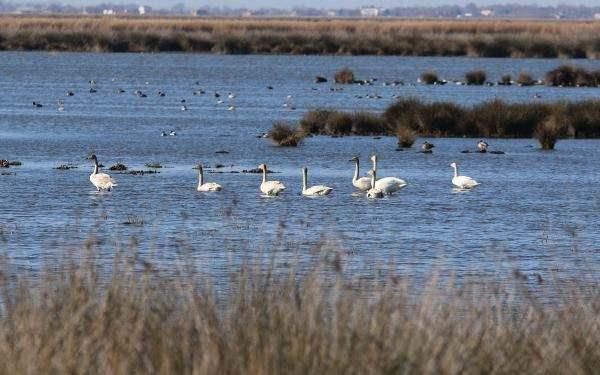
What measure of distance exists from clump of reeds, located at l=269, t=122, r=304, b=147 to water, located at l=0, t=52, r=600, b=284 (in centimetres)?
33

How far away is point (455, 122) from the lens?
41031mm

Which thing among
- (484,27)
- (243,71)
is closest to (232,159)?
(243,71)

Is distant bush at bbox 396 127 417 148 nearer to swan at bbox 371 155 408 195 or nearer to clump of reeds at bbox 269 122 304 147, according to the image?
clump of reeds at bbox 269 122 304 147

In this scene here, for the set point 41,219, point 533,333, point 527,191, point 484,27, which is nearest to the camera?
point 533,333

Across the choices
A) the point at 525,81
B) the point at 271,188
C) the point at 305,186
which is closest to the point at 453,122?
the point at 305,186

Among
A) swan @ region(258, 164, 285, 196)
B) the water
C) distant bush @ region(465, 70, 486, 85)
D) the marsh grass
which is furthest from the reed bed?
swan @ region(258, 164, 285, 196)

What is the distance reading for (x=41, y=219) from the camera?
21.8 metres

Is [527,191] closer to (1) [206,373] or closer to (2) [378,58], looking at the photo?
(1) [206,373]

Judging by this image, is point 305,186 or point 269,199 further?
point 305,186

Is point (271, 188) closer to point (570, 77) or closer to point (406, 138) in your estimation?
point (406, 138)

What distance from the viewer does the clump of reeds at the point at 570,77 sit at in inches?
2746

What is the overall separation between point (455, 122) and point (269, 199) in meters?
16.7

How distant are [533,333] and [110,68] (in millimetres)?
79610

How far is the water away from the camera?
18.5 meters
